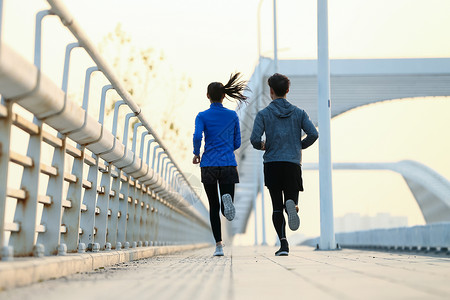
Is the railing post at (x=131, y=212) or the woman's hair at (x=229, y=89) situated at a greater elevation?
the woman's hair at (x=229, y=89)

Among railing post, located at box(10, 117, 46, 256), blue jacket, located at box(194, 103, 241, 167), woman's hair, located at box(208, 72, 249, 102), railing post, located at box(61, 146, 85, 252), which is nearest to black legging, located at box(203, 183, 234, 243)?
blue jacket, located at box(194, 103, 241, 167)

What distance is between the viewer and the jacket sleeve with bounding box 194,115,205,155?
10052mm

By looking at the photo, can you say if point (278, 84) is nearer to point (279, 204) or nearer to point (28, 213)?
point (279, 204)

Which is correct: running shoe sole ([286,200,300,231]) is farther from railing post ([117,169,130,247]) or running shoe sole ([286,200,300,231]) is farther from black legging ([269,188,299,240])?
railing post ([117,169,130,247])

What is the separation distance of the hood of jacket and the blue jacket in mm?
483

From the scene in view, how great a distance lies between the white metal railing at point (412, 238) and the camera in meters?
14.4

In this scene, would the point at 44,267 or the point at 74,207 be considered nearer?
the point at 44,267

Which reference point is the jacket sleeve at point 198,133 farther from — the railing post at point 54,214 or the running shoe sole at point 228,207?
the railing post at point 54,214

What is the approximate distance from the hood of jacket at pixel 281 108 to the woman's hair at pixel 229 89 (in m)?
0.49

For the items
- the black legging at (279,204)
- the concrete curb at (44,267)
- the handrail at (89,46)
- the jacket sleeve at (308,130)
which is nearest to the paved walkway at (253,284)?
the concrete curb at (44,267)

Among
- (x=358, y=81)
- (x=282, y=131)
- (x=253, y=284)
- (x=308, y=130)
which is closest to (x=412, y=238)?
(x=308, y=130)

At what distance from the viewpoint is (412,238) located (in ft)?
56.3

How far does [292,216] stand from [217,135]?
147 centimetres

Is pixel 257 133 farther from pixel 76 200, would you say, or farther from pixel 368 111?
pixel 368 111
